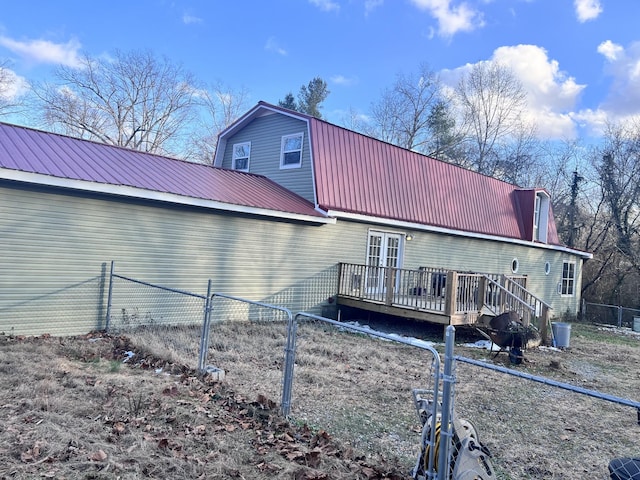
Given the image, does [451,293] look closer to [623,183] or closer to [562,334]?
[562,334]

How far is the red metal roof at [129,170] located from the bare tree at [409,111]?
24.7 metres

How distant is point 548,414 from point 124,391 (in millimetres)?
5205

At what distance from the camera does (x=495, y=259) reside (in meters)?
18.3

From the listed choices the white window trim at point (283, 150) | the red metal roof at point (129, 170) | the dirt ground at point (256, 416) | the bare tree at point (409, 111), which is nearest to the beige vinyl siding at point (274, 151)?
the white window trim at point (283, 150)

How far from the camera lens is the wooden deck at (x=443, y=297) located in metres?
10.4

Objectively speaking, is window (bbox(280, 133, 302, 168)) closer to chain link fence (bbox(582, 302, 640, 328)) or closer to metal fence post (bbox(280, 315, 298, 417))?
metal fence post (bbox(280, 315, 298, 417))

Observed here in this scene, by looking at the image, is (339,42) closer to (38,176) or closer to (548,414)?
(38,176)

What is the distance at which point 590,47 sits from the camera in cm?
2123

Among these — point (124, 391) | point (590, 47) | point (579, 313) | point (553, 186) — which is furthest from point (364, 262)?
point (553, 186)

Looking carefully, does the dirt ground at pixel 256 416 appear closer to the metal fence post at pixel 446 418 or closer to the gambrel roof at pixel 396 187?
the metal fence post at pixel 446 418

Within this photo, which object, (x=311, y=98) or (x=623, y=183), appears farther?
(x=311, y=98)

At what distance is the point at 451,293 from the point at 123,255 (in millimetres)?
7171

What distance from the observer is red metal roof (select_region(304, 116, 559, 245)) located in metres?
13.0

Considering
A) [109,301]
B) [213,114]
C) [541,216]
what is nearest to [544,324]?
[109,301]
